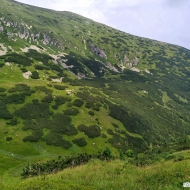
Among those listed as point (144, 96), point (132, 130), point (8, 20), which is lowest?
point (132, 130)

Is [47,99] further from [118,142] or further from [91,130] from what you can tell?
[118,142]

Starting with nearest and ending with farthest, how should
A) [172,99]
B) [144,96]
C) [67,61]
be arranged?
[144,96] → [172,99] → [67,61]

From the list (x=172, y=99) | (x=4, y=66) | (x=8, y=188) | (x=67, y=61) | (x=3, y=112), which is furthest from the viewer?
(x=67, y=61)

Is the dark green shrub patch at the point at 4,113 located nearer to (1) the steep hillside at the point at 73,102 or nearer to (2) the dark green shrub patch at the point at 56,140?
(1) the steep hillside at the point at 73,102

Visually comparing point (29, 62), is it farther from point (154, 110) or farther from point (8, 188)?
point (8, 188)

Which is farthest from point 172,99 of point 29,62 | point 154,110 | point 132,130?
point 29,62

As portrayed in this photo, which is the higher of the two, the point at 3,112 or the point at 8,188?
the point at 8,188

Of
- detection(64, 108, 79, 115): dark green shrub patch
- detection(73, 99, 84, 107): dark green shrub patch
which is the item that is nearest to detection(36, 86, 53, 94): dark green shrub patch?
detection(73, 99, 84, 107): dark green shrub patch

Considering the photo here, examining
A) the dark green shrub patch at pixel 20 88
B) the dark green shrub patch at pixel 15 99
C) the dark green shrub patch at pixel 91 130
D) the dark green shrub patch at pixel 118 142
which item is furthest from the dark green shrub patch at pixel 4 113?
the dark green shrub patch at pixel 118 142

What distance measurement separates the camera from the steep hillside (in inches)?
2217

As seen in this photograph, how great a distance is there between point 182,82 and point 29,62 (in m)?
114

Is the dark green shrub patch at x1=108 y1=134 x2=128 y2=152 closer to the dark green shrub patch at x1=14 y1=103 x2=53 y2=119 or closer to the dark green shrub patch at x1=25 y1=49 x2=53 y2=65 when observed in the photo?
the dark green shrub patch at x1=14 y1=103 x2=53 y2=119

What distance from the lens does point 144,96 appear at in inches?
4688

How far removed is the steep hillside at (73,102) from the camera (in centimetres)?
5631
